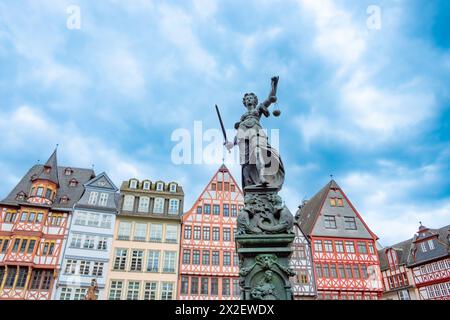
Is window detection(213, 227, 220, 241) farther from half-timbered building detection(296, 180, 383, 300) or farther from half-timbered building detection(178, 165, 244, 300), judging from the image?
half-timbered building detection(296, 180, 383, 300)

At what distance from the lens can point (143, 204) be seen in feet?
99.9

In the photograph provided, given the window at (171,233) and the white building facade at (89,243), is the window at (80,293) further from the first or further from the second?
the window at (171,233)

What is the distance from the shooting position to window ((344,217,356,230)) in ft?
100

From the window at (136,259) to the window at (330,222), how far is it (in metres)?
18.3

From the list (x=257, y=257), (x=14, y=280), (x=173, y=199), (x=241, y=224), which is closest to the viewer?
(x=257, y=257)

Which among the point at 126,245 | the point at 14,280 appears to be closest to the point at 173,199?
the point at 126,245

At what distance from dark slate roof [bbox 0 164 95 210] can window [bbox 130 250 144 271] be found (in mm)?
7579

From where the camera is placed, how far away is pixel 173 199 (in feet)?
102

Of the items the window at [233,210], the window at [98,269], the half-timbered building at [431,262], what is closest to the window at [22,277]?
the window at [98,269]

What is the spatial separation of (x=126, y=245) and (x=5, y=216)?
420 inches

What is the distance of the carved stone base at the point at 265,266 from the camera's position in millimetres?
3922

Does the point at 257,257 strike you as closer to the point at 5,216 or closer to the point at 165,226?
the point at 165,226

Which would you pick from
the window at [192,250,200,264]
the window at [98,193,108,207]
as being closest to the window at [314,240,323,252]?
the window at [192,250,200,264]

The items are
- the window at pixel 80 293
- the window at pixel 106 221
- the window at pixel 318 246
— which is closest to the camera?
the window at pixel 80 293
